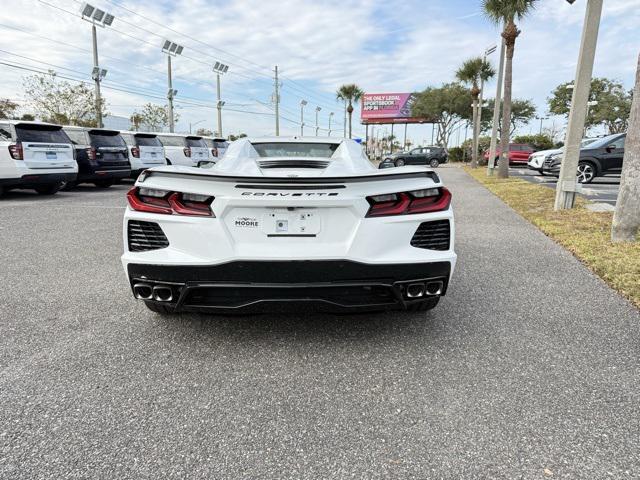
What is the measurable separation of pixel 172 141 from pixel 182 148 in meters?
0.48

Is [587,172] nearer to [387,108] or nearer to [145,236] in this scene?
[145,236]

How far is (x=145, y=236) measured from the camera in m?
2.53

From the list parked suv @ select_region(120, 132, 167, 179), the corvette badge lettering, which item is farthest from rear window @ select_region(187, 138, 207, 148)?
the corvette badge lettering

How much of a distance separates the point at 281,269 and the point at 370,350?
83 cm

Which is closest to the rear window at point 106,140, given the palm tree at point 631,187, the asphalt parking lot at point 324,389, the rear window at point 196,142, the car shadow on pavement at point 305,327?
the rear window at point 196,142

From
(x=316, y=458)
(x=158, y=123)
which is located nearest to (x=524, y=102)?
(x=158, y=123)

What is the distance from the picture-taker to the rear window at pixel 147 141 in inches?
536

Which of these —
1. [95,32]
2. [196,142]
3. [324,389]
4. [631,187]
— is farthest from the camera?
[95,32]

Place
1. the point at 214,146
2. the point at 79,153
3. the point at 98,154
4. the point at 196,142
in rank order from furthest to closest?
the point at 214,146 → the point at 196,142 → the point at 98,154 → the point at 79,153

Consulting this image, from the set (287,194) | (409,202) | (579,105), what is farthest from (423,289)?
(579,105)

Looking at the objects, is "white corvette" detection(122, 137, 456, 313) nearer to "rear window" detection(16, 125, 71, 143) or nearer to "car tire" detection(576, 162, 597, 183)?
"rear window" detection(16, 125, 71, 143)

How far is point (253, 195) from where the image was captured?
240 centimetres

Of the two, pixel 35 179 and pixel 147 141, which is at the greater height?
pixel 147 141

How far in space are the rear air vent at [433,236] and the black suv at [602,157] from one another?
518 inches
